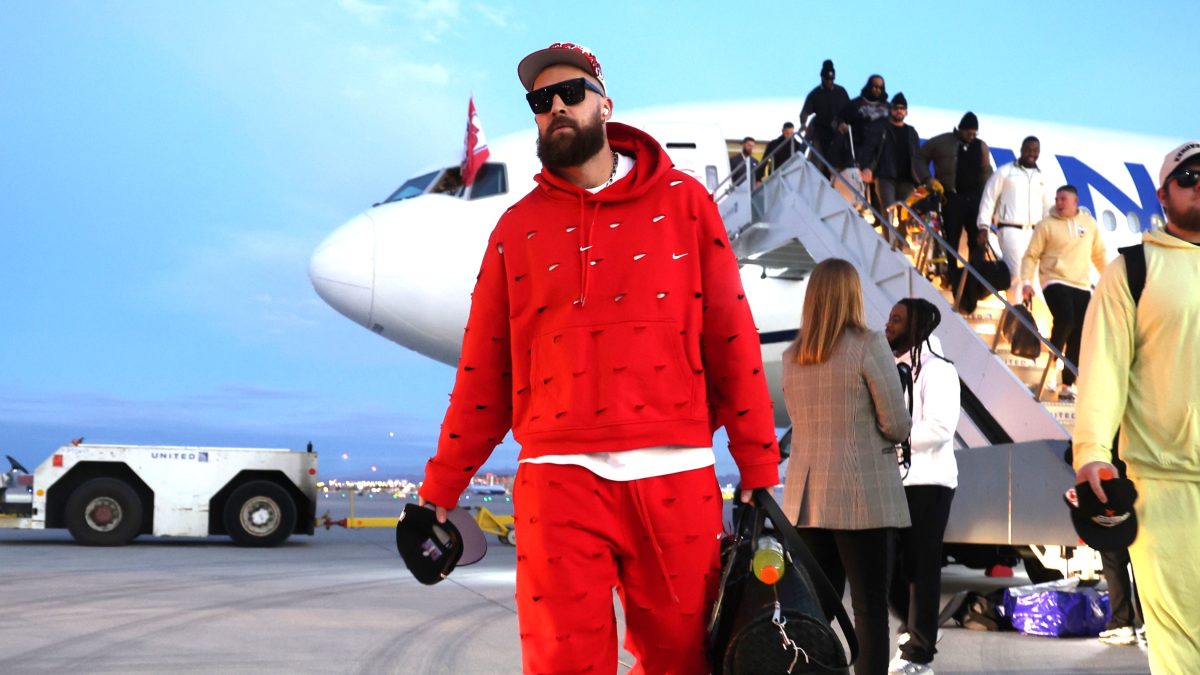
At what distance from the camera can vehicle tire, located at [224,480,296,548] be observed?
12.6 metres

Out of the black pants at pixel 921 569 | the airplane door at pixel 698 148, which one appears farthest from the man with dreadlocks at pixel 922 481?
the airplane door at pixel 698 148

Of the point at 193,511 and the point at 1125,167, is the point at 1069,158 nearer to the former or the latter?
the point at 1125,167

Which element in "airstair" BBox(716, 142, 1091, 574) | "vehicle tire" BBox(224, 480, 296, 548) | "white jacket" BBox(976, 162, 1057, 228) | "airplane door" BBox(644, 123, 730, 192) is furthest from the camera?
"vehicle tire" BBox(224, 480, 296, 548)

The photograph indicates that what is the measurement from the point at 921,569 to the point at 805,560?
224 cm

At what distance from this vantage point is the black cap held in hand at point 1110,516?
256 cm

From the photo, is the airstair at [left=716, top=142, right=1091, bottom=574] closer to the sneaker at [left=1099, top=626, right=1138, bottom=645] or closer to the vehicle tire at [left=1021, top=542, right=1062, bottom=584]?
the vehicle tire at [left=1021, top=542, right=1062, bottom=584]

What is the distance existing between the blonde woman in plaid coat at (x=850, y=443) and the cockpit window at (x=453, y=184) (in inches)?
329

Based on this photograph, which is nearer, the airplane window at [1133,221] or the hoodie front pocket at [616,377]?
the hoodie front pocket at [616,377]

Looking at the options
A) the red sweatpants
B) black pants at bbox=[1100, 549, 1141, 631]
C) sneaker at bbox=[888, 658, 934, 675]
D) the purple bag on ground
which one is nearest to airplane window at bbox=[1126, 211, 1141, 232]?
the purple bag on ground

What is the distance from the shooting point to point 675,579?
224cm

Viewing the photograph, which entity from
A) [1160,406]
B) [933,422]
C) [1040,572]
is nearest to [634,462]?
[1160,406]

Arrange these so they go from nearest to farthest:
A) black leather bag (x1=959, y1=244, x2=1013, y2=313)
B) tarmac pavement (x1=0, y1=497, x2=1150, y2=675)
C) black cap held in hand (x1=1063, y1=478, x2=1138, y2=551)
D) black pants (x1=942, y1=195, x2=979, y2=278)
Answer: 1. black cap held in hand (x1=1063, y1=478, x2=1138, y2=551)
2. tarmac pavement (x1=0, y1=497, x2=1150, y2=675)
3. black leather bag (x1=959, y1=244, x2=1013, y2=313)
4. black pants (x1=942, y1=195, x2=979, y2=278)

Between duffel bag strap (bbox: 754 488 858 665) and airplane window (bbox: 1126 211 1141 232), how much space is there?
496 inches

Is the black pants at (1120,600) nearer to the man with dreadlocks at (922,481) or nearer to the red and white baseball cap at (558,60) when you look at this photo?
the man with dreadlocks at (922,481)
